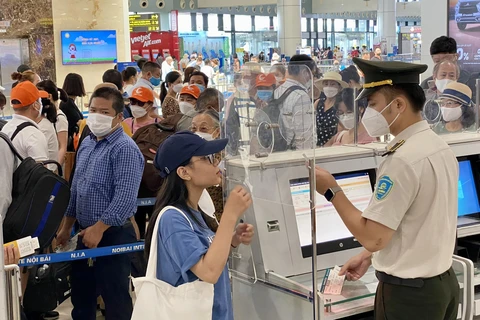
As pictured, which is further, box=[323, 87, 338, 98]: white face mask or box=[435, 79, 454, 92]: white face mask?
box=[323, 87, 338, 98]: white face mask

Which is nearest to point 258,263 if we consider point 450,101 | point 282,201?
point 282,201

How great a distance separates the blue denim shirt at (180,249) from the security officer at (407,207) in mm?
548

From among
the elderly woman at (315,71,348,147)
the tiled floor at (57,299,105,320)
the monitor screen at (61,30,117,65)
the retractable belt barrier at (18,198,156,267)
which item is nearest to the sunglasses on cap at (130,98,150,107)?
the elderly woman at (315,71,348,147)

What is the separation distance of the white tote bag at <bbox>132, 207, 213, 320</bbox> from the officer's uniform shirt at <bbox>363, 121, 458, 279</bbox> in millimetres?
674

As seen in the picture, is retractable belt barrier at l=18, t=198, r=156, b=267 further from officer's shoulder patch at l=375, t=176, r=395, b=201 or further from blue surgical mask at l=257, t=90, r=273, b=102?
officer's shoulder patch at l=375, t=176, r=395, b=201

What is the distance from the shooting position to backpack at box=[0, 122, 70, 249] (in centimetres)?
359

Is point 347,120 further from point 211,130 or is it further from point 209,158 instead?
point 209,158

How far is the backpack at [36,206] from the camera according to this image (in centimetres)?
359

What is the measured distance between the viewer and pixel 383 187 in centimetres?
240

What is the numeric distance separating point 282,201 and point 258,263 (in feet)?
0.94

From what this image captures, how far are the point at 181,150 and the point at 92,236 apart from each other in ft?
5.44

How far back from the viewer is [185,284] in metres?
2.25

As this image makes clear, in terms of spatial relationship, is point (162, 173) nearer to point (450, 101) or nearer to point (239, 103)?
point (239, 103)

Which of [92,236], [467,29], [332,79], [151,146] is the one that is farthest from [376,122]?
[467,29]
